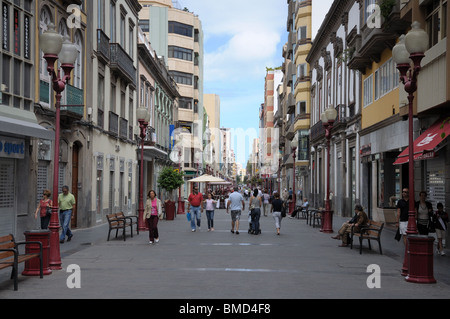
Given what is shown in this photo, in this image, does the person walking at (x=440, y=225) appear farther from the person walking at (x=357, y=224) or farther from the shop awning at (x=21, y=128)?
the shop awning at (x=21, y=128)

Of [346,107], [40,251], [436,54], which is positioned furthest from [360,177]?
[40,251]

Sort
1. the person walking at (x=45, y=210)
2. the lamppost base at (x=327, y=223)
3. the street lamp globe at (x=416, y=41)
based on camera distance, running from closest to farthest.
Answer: the street lamp globe at (x=416, y=41)
the person walking at (x=45, y=210)
the lamppost base at (x=327, y=223)

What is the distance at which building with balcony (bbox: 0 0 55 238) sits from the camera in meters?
15.8

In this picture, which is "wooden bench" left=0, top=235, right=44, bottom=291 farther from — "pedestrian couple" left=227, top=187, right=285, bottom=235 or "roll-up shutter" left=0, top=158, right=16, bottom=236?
"pedestrian couple" left=227, top=187, right=285, bottom=235

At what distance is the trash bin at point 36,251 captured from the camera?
1042 centimetres

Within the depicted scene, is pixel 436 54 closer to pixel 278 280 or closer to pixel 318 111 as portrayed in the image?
pixel 278 280

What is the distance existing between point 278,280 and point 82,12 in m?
16.1

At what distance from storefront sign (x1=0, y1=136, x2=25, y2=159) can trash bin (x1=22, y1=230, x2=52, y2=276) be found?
572 centimetres

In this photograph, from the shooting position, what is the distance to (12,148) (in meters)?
16.2

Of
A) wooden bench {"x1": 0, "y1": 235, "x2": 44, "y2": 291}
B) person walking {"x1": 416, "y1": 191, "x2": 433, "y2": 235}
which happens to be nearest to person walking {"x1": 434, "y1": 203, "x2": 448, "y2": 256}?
person walking {"x1": 416, "y1": 191, "x2": 433, "y2": 235}

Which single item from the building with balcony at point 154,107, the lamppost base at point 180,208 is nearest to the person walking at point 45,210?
the building with balcony at point 154,107

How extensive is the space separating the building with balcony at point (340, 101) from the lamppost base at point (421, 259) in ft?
Answer: 65.3

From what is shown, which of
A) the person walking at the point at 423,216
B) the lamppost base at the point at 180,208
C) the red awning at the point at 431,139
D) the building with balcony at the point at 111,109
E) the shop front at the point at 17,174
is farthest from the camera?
the lamppost base at the point at 180,208
